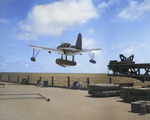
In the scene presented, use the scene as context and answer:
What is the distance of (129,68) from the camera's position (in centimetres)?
2206

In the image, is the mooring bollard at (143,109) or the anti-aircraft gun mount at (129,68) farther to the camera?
the anti-aircraft gun mount at (129,68)

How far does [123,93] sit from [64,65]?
5.48 m

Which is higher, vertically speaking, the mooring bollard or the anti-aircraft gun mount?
the anti-aircraft gun mount

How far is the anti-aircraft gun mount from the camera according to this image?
2028cm

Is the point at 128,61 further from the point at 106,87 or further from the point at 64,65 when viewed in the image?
the point at 64,65

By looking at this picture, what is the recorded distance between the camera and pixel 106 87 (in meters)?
16.9

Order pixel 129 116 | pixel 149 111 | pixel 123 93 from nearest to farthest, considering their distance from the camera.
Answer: pixel 129 116 < pixel 149 111 < pixel 123 93

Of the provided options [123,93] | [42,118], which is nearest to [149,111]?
[123,93]

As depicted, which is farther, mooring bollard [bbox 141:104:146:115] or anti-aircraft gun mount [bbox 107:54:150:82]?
anti-aircraft gun mount [bbox 107:54:150:82]

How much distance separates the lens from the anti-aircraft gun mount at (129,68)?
20.3 m

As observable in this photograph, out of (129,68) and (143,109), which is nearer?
(143,109)

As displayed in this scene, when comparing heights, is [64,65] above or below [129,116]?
above

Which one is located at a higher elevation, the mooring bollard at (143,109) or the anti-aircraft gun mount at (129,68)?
the anti-aircraft gun mount at (129,68)

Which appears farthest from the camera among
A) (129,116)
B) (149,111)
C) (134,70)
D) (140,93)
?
(134,70)
